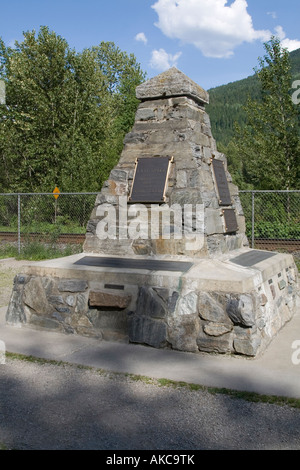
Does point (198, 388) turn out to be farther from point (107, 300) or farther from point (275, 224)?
point (275, 224)

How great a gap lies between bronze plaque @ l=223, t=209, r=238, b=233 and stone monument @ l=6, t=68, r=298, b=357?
0.06 feet

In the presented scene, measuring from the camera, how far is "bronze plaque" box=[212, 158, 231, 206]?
6.14m

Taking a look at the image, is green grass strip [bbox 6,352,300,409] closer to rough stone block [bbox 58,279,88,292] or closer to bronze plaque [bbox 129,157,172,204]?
rough stone block [bbox 58,279,88,292]

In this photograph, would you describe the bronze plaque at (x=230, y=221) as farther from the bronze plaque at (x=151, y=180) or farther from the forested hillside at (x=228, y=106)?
the forested hillside at (x=228, y=106)

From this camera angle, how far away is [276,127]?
1545 centimetres

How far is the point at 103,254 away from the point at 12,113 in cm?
1585

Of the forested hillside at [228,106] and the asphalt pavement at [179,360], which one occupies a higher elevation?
the forested hillside at [228,106]

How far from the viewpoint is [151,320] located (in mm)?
5039

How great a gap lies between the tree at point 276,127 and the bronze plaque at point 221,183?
29.8 ft

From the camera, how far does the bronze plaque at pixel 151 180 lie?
5723mm

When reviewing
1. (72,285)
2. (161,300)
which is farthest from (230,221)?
(72,285)

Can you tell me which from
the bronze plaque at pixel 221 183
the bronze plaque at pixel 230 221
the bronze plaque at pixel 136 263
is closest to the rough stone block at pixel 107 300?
the bronze plaque at pixel 136 263

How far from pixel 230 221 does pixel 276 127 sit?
10254 mm
